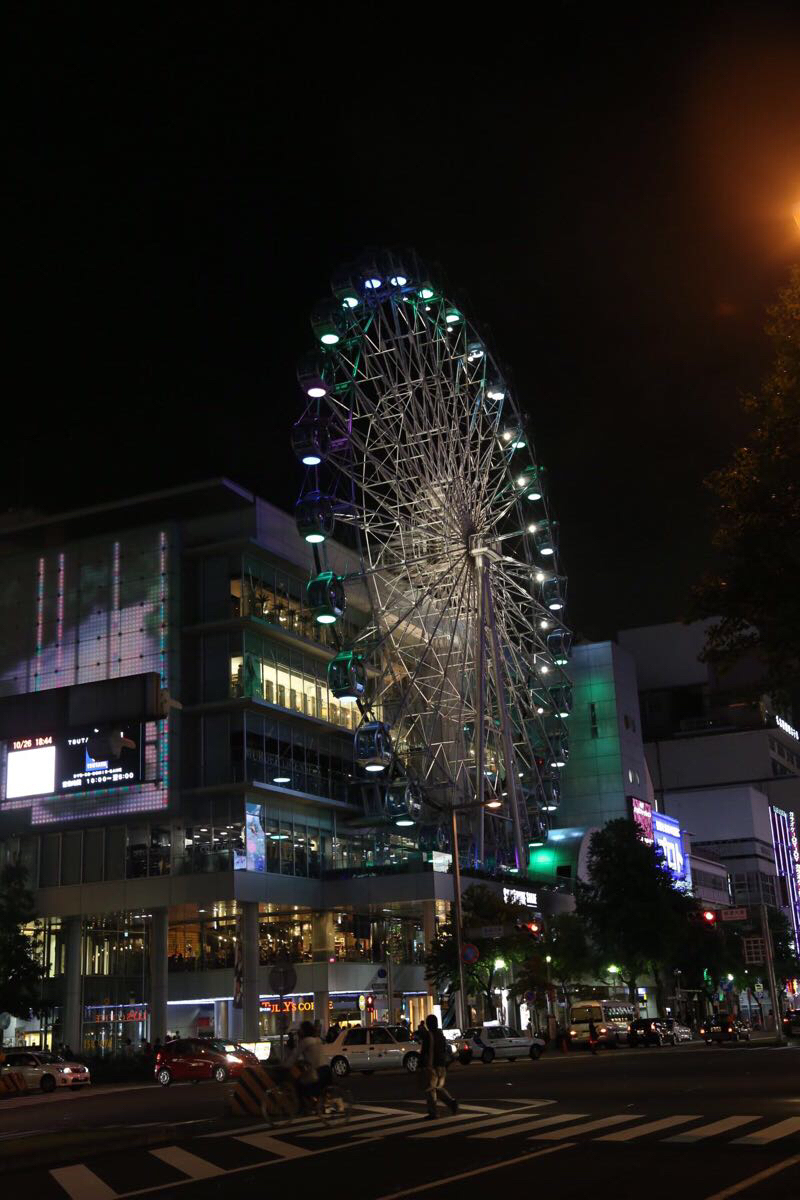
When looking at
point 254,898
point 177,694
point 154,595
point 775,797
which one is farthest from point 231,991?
point 775,797

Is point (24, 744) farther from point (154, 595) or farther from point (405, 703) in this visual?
point (405, 703)

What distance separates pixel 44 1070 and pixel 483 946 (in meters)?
25.0

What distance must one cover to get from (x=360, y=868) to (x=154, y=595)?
18843 millimetres

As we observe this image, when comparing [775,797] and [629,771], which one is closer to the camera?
[629,771]

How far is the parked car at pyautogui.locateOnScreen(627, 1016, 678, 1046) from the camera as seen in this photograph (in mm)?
63125

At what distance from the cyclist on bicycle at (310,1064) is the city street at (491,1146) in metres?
0.67

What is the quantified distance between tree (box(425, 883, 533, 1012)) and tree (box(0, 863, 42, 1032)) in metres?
19.3

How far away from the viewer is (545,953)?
75.1 meters

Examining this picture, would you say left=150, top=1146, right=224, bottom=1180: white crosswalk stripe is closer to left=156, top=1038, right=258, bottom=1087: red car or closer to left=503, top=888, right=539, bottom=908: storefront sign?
left=156, top=1038, right=258, bottom=1087: red car

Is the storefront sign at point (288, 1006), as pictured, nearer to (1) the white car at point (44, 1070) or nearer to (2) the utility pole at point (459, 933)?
(2) the utility pole at point (459, 933)

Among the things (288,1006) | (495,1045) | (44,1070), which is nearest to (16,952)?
(44,1070)

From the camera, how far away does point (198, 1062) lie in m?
46.2

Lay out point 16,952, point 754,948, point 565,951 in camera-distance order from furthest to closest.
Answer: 1. point 565,951
2. point 754,948
3. point 16,952

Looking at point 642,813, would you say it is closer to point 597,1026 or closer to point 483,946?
point 483,946
